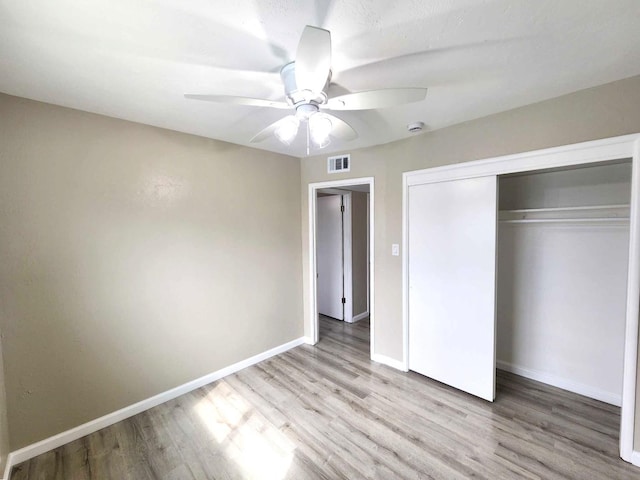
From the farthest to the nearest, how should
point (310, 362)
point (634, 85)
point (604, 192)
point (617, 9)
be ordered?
point (310, 362), point (604, 192), point (634, 85), point (617, 9)

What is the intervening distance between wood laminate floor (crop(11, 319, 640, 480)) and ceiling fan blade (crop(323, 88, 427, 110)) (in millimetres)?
2128

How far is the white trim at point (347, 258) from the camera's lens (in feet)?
13.7

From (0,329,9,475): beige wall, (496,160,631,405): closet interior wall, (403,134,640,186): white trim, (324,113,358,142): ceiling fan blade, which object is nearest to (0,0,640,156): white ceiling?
(324,113,358,142): ceiling fan blade

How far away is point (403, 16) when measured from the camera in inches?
44.8

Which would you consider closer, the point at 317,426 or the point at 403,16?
the point at 403,16

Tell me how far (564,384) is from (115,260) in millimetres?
3969

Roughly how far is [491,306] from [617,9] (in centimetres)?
188

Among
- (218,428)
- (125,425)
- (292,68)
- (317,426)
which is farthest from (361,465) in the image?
(292,68)

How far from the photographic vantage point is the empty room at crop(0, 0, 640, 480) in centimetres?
129

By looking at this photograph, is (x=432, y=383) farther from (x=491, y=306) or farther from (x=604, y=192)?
(x=604, y=192)

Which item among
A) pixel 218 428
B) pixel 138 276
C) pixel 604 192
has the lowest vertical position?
pixel 218 428

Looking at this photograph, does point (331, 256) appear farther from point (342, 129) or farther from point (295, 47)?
point (295, 47)

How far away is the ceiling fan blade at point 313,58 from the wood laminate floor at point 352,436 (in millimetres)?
2174

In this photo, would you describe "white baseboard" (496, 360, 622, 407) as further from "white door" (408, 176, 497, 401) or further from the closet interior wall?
"white door" (408, 176, 497, 401)
